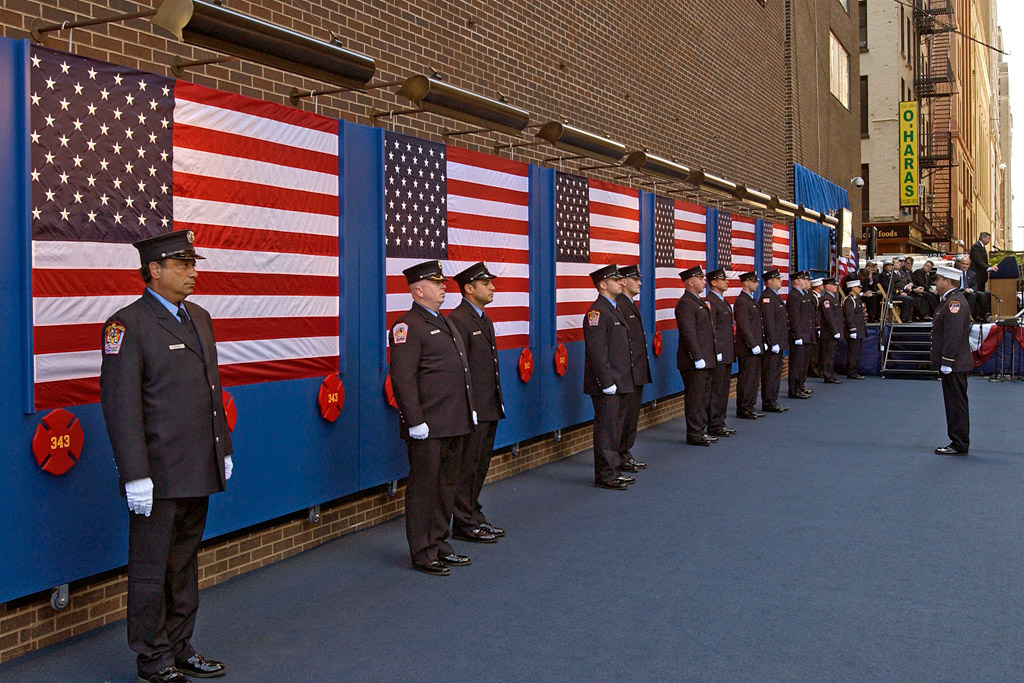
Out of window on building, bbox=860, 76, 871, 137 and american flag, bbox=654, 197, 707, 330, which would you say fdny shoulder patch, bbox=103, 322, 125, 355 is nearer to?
american flag, bbox=654, 197, 707, 330

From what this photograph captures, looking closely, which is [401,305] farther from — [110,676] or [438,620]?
[110,676]

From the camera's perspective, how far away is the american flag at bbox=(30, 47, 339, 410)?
430 cm

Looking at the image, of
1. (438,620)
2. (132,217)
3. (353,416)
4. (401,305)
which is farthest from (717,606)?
(132,217)

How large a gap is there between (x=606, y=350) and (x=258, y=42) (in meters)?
4.32

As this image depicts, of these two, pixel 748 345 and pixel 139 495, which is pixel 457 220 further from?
pixel 748 345

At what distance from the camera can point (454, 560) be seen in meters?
5.82

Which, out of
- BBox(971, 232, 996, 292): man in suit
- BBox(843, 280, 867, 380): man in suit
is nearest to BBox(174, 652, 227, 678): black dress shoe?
BBox(843, 280, 867, 380): man in suit

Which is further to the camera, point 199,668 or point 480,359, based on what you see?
point 480,359

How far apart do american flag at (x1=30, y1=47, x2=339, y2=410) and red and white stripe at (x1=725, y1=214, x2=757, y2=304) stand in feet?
31.1

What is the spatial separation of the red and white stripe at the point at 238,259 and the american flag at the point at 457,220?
669mm

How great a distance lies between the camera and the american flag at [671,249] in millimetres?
11852

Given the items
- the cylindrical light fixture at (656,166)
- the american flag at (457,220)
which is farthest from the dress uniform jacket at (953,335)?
the american flag at (457,220)

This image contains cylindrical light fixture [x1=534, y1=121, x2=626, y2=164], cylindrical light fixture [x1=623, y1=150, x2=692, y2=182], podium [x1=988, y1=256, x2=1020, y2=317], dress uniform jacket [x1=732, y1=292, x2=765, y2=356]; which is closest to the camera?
cylindrical light fixture [x1=534, y1=121, x2=626, y2=164]

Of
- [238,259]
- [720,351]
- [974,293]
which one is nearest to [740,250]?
[720,351]
